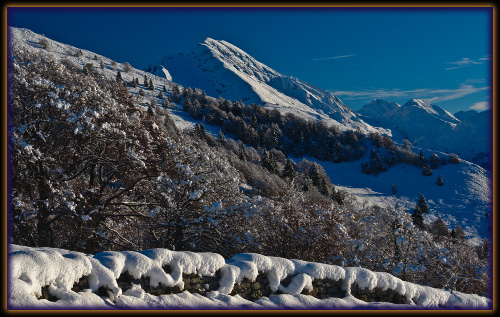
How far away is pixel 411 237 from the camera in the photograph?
1642cm

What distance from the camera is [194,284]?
6.82m

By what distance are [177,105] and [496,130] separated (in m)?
100

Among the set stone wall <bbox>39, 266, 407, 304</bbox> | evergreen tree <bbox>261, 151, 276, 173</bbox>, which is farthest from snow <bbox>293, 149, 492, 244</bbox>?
stone wall <bbox>39, 266, 407, 304</bbox>

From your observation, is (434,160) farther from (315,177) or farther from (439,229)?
(439,229)

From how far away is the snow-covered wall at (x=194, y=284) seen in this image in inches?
209

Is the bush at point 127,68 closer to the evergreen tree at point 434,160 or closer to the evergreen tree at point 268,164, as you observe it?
the evergreen tree at point 268,164

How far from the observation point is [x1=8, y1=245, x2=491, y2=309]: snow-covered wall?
5.30m

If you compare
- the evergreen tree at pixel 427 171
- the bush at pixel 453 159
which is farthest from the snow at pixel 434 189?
the bush at pixel 453 159

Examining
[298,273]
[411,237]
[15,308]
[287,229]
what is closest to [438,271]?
[411,237]

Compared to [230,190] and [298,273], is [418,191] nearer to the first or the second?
[230,190]

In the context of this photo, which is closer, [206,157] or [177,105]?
[206,157]

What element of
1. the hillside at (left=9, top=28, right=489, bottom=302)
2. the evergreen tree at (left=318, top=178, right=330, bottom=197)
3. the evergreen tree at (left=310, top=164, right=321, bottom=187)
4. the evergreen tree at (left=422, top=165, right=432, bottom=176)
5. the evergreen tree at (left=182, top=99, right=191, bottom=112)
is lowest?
the hillside at (left=9, top=28, right=489, bottom=302)

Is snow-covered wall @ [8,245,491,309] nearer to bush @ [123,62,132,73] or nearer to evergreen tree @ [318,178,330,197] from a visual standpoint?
evergreen tree @ [318,178,330,197]

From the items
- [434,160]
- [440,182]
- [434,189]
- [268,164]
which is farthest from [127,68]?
[440,182]
